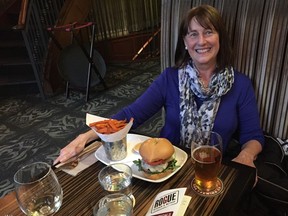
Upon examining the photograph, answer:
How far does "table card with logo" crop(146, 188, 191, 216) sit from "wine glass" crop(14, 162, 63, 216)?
0.94ft

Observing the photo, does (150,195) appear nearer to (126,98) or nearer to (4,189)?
(4,189)

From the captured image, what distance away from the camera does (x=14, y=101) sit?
3.83 meters

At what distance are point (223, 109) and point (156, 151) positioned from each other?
0.59 meters

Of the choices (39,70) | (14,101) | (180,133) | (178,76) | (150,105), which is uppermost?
(178,76)

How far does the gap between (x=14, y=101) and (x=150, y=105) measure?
2.93 meters

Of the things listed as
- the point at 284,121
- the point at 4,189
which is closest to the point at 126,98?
the point at 4,189

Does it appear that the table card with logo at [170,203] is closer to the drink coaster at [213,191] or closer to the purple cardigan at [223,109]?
the drink coaster at [213,191]

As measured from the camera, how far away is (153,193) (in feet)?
2.95

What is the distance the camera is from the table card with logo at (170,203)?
0.79 meters

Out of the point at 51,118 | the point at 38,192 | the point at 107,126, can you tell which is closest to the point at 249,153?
the point at 107,126

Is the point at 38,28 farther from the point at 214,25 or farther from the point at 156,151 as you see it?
the point at 156,151

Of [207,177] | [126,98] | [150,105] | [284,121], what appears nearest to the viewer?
[207,177]

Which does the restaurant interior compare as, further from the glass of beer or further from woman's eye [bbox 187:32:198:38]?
woman's eye [bbox 187:32:198:38]

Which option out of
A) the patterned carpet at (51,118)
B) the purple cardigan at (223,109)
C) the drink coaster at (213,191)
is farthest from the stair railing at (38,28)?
the drink coaster at (213,191)
